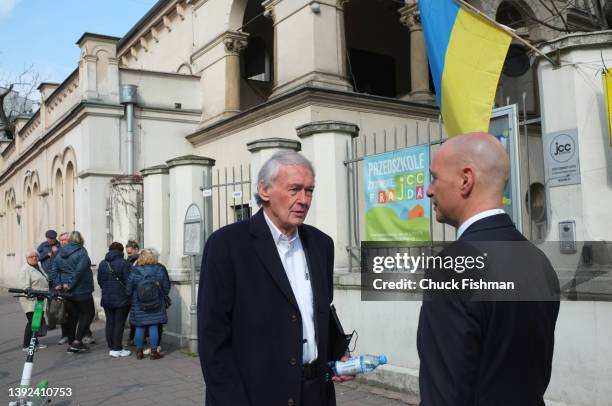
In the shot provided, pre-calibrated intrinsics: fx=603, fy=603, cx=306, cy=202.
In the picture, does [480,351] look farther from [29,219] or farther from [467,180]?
[29,219]

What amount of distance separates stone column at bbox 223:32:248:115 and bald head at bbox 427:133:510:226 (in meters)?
13.8

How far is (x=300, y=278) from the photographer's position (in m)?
3.01

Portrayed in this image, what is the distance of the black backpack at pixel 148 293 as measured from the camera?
8812 mm

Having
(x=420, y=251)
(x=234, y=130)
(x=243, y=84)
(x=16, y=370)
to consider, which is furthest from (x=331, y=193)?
(x=243, y=84)

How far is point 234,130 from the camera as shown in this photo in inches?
577

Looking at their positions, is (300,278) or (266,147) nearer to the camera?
(300,278)

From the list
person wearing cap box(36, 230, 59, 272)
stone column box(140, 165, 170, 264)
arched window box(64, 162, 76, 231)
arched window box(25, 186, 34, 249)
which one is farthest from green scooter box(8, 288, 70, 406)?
arched window box(25, 186, 34, 249)

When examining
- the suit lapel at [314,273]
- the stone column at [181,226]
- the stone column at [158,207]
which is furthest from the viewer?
the stone column at [158,207]

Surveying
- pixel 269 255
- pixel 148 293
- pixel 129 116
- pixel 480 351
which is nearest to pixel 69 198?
pixel 129 116

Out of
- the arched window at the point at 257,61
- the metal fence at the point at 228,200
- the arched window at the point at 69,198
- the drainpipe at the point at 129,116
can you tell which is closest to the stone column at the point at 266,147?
the metal fence at the point at 228,200

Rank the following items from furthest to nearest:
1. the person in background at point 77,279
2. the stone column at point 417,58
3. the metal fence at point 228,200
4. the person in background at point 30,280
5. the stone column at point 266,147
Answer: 1. the stone column at point 417,58
2. the metal fence at point 228,200
3. the person in background at point 30,280
4. the person in background at point 77,279
5. the stone column at point 266,147

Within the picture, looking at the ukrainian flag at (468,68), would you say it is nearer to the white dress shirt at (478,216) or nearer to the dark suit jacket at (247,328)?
the dark suit jacket at (247,328)

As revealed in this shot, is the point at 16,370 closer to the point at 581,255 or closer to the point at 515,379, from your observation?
the point at 581,255

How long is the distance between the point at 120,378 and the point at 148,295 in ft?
4.27
